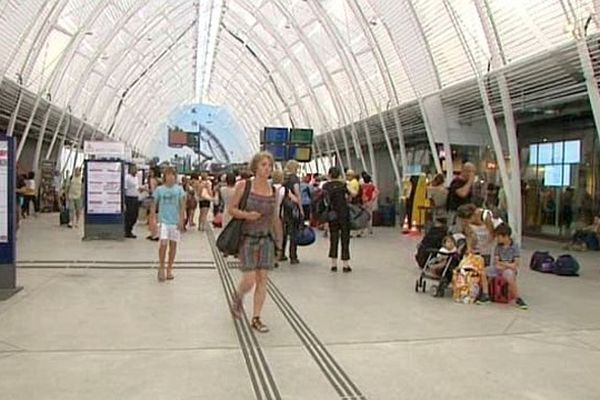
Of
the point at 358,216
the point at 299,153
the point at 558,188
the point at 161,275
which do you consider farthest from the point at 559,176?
the point at 161,275

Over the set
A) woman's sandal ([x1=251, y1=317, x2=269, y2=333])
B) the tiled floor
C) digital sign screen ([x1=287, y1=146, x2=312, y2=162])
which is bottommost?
the tiled floor

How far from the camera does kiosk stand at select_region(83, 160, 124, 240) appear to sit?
59.9 ft

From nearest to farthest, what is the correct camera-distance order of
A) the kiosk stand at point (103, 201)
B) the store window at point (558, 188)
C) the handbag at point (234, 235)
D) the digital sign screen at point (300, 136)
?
the handbag at point (234, 235) < the kiosk stand at point (103, 201) < the store window at point (558, 188) < the digital sign screen at point (300, 136)

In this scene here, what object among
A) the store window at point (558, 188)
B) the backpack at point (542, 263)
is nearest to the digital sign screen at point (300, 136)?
the store window at point (558, 188)

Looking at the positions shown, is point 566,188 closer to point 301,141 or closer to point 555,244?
point 555,244

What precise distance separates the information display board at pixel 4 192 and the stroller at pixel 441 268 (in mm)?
5534

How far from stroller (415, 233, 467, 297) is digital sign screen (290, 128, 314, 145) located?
1210cm

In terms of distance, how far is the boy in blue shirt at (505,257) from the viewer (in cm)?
955

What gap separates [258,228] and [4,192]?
399cm

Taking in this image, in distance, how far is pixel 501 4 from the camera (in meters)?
19.3

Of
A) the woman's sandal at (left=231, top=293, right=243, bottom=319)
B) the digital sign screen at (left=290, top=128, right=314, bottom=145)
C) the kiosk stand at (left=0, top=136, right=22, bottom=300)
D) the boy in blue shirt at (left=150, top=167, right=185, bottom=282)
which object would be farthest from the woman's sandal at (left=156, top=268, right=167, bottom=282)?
the digital sign screen at (left=290, top=128, right=314, bottom=145)

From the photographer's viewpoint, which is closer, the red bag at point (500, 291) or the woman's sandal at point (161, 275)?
the red bag at point (500, 291)

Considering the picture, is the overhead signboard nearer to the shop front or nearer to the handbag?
the shop front

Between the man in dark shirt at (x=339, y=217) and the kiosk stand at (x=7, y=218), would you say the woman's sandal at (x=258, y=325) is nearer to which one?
the kiosk stand at (x=7, y=218)
